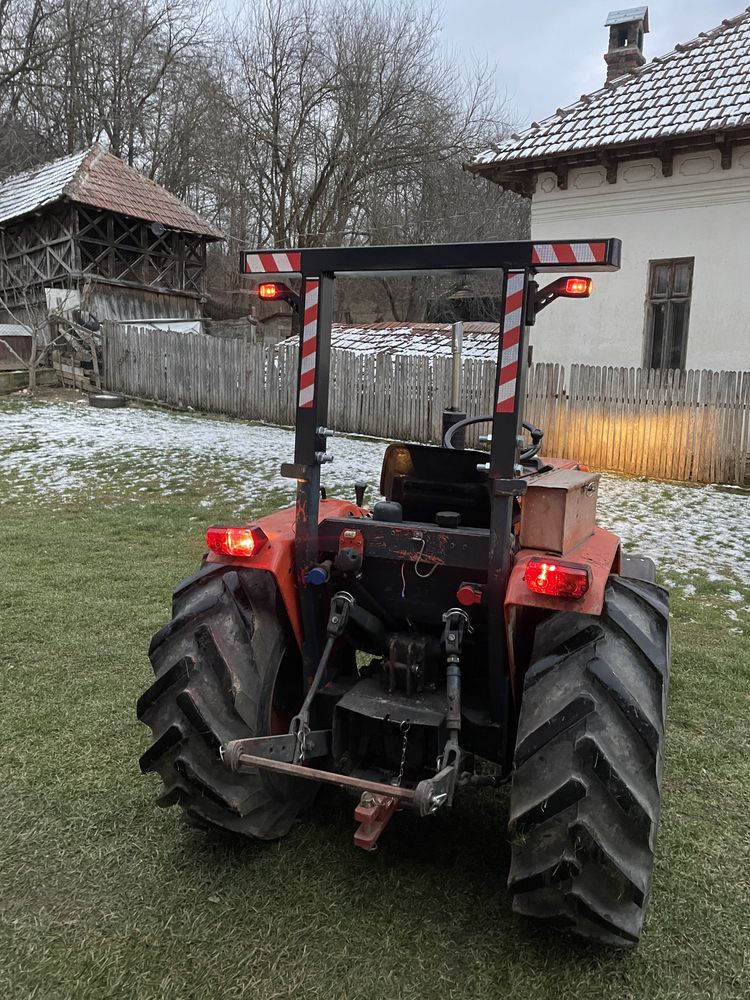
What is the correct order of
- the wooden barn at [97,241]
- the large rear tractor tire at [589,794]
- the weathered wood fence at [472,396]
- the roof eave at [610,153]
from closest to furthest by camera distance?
1. the large rear tractor tire at [589,794]
2. the weathered wood fence at [472,396]
3. the roof eave at [610,153]
4. the wooden barn at [97,241]

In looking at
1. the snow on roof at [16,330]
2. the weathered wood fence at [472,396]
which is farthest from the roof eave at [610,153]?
the snow on roof at [16,330]

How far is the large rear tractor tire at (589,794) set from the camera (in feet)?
7.03

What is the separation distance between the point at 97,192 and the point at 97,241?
128cm

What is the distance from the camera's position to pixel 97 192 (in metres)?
20.6

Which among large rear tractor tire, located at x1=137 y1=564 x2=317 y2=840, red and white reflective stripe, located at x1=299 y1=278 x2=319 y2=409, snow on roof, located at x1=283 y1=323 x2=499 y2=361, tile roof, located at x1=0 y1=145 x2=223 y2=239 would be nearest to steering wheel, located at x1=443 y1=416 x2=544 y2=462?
red and white reflective stripe, located at x1=299 y1=278 x2=319 y2=409

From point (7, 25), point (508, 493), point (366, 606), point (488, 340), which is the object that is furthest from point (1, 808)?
point (7, 25)

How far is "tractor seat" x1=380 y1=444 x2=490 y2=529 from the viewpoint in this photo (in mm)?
3137

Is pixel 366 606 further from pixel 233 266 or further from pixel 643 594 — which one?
pixel 233 266

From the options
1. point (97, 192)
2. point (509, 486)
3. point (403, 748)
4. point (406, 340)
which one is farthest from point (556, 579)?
point (97, 192)

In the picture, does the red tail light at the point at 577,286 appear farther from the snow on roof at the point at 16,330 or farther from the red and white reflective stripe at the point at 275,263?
the snow on roof at the point at 16,330

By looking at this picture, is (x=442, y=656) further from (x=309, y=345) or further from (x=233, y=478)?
(x=233, y=478)

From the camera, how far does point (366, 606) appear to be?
290 centimetres

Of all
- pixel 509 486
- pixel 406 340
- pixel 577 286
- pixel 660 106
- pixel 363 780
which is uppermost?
pixel 660 106

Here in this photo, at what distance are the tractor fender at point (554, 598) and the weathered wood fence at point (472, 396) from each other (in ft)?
28.3
